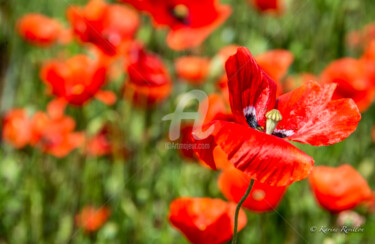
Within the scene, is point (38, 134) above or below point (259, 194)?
below

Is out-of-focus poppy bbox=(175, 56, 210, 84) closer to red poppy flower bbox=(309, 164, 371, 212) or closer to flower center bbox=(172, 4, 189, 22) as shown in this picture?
flower center bbox=(172, 4, 189, 22)

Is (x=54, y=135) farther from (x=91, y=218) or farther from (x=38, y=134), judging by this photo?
(x=91, y=218)

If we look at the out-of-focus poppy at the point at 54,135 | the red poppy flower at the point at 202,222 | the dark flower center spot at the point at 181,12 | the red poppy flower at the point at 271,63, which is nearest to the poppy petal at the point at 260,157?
the red poppy flower at the point at 202,222

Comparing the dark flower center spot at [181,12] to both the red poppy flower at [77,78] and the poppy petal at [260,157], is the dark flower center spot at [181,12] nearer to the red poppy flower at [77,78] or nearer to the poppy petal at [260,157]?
the red poppy flower at [77,78]

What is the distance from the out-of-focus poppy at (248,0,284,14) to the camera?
121 cm

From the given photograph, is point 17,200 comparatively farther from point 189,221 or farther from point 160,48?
point 189,221

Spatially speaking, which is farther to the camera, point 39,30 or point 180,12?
point 39,30

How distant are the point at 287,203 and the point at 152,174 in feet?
0.94

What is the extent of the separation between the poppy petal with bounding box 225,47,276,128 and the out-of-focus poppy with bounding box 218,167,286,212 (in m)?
0.11

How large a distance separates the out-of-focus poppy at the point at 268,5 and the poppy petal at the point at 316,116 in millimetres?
810

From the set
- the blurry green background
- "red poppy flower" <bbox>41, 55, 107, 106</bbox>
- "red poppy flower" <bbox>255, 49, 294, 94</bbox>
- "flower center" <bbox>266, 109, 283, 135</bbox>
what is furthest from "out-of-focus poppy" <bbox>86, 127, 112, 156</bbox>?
"flower center" <bbox>266, 109, 283, 135</bbox>

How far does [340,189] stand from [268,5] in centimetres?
70

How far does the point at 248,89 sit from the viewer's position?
44 centimetres

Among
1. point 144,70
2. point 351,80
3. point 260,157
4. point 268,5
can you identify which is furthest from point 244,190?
point 268,5
